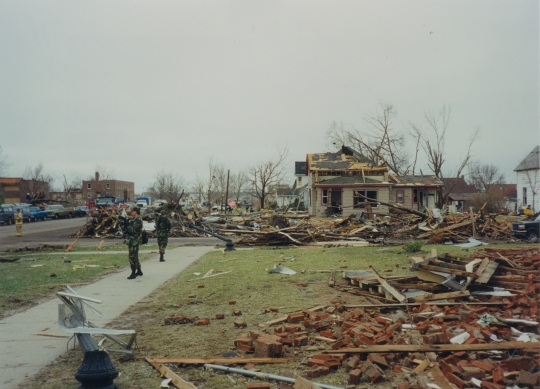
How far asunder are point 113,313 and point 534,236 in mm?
19125

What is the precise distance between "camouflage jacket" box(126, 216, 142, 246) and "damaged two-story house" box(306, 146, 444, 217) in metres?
31.7

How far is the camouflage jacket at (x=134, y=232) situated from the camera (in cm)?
1218

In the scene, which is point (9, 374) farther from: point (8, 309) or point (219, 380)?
point (8, 309)

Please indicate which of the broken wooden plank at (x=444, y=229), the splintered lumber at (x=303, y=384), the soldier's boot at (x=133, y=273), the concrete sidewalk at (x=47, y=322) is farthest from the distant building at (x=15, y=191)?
the splintered lumber at (x=303, y=384)

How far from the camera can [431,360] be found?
210 inches

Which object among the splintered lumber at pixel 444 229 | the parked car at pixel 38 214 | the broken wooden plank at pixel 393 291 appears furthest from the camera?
the parked car at pixel 38 214

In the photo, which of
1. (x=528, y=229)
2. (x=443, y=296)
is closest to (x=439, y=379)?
(x=443, y=296)

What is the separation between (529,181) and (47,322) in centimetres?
5114

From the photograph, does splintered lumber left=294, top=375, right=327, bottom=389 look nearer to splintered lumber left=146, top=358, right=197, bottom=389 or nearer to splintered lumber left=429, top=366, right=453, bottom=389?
splintered lumber left=146, top=358, right=197, bottom=389

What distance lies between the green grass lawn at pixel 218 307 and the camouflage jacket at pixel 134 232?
142cm

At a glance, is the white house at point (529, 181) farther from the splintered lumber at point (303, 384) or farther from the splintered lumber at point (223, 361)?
the splintered lumber at point (303, 384)

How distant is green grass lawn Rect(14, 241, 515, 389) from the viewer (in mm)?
5254

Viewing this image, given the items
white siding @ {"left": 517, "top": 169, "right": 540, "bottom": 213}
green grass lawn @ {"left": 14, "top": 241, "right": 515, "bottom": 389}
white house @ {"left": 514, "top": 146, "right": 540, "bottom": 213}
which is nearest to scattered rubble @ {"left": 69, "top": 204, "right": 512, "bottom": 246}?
green grass lawn @ {"left": 14, "top": 241, "right": 515, "bottom": 389}

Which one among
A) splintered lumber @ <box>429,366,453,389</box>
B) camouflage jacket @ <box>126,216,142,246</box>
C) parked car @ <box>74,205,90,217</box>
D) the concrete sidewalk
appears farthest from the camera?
parked car @ <box>74,205,90,217</box>
